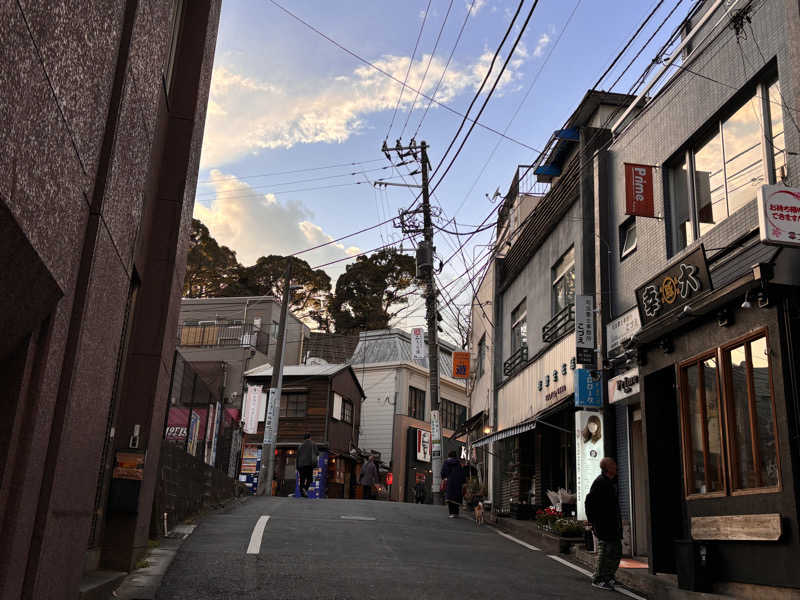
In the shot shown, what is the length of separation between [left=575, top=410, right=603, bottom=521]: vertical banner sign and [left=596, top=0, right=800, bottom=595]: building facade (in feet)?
1.41

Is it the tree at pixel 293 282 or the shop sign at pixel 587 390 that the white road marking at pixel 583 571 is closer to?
the shop sign at pixel 587 390

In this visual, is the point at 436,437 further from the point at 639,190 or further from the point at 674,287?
the point at 674,287

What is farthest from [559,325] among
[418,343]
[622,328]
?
[418,343]

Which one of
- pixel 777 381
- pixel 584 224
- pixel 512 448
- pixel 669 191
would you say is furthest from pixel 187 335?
pixel 777 381

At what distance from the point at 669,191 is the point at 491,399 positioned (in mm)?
13172

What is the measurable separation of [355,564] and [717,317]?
592 centimetres

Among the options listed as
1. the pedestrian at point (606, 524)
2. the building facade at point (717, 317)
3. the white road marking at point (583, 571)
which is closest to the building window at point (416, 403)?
the building facade at point (717, 317)

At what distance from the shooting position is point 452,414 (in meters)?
49.5

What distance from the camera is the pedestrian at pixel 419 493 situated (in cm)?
4255

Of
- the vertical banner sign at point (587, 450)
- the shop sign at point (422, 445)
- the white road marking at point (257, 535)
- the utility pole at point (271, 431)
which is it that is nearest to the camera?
the white road marking at point (257, 535)

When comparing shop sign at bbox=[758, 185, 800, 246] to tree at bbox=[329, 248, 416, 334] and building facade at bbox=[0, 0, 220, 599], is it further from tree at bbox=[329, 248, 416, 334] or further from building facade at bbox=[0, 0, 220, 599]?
tree at bbox=[329, 248, 416, 334]

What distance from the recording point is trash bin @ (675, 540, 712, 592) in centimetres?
928

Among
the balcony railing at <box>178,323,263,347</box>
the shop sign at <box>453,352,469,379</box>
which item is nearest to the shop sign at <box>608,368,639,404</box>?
the shop sign at <box>453,352,469,379</box>

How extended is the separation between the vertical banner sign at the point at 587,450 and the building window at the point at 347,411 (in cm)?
2681
